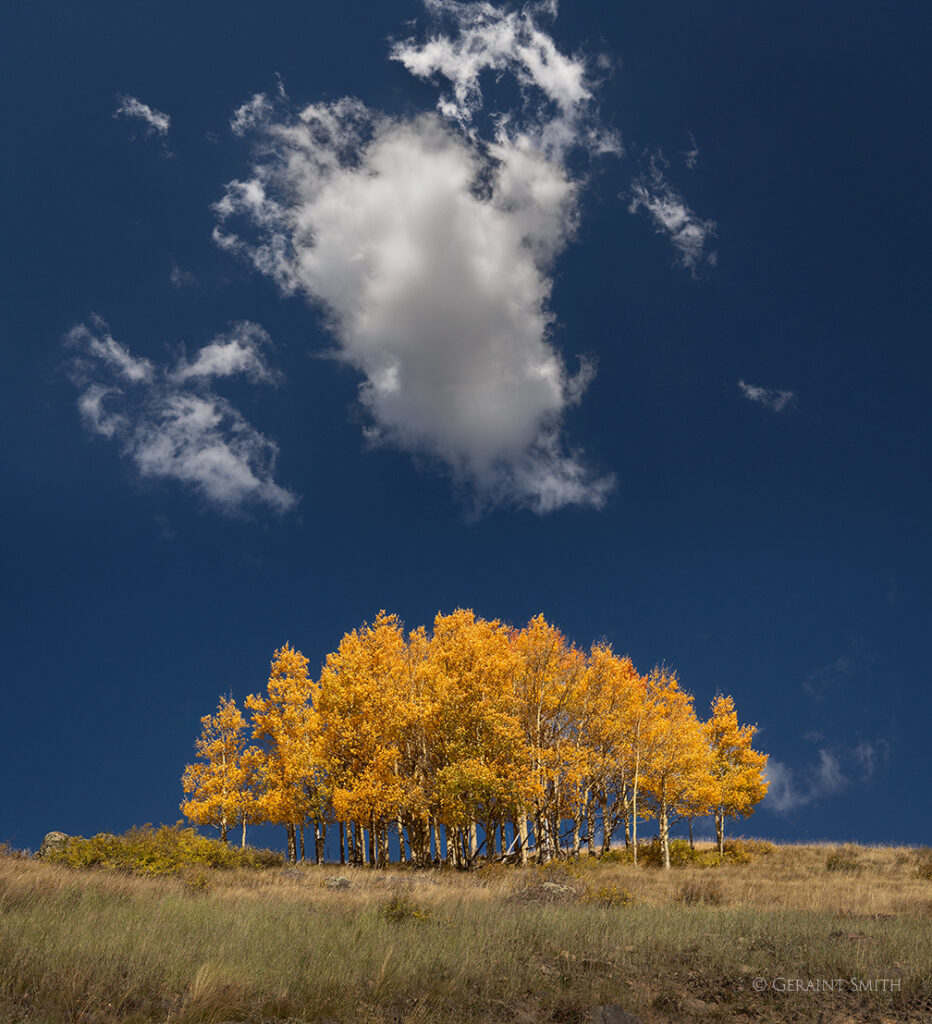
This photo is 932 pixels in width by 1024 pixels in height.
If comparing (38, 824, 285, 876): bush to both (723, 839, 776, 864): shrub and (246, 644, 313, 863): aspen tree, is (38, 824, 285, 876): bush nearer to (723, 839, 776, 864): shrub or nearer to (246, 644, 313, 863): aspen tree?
(246, 644, 313, 863): aspen tree

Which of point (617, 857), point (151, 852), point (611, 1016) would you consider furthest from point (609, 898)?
point (617, 857)

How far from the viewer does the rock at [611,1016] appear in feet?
33.1

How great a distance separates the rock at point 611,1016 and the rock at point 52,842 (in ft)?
69.2

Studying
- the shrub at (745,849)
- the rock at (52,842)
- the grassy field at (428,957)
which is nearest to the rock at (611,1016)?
the grassy field at (428,957)

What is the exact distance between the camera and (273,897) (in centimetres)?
1872

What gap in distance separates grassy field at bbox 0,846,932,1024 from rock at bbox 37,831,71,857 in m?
6.90

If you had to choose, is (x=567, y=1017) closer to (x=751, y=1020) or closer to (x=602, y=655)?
(x=751, y=1020)

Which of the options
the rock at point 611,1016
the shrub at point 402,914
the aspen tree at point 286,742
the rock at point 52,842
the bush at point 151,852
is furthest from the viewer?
the aspen tree at point 286,742

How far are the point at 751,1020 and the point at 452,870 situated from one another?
2161 centimetres

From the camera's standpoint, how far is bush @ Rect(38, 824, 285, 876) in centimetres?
2297

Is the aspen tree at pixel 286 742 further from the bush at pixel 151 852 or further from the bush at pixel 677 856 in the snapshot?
the bush at pixel 677 856

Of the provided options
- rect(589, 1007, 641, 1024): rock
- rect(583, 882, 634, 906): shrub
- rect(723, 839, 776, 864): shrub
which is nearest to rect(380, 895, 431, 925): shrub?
rect(589, 1007, 641, 1024): rock

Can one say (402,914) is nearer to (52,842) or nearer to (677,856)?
(52,842)

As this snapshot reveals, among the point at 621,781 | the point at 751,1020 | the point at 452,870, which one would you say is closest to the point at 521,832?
the point at 452,870
